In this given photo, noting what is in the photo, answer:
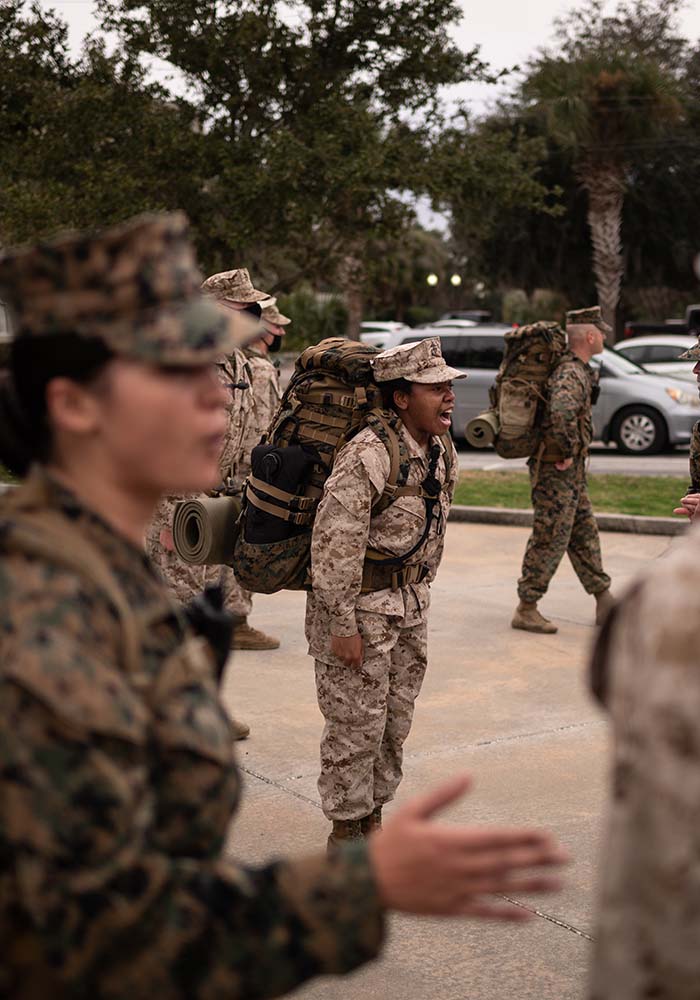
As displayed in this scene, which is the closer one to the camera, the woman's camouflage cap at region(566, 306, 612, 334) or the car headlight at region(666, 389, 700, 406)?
the woman's camouflage cap at region(566, 306, 612, 334)

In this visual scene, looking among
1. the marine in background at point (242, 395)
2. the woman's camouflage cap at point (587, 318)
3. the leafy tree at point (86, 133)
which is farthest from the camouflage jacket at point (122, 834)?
the leafy tree at point (86, 133)

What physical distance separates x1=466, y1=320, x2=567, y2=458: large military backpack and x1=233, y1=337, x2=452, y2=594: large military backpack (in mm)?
3674

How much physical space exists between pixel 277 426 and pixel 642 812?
3476 mm

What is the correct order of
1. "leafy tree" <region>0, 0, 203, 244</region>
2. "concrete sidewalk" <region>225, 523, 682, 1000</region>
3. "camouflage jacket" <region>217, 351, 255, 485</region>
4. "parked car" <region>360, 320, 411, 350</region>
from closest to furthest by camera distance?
"concrete sidewalk" <region>225, 523, 682, 1000</region>, "camouflage jacket" <region>217, 351, 255, 485</region>, "leafy tree" <region>0, 0, 203, 244</region>, "parked car" <region>360, 320, 411, 350</region>

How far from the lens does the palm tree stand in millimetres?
33531

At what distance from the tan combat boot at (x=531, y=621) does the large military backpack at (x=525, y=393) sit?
95 centimetres

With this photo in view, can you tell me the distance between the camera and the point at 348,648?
4551 mm

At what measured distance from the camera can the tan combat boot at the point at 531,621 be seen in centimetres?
838

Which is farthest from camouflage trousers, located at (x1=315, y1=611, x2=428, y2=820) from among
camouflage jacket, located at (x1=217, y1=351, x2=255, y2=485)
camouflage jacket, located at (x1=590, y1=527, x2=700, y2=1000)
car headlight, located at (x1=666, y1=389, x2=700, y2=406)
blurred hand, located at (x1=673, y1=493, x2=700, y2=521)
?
car headlight, located at (x1=666, y1=389, x2=700, y2=406)

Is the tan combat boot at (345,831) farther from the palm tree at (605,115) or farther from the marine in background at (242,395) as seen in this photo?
the palm tree at (605,115)

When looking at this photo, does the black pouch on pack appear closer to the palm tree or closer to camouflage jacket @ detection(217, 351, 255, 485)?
camouflage jacket @ detection(217, 351, 255, 485)

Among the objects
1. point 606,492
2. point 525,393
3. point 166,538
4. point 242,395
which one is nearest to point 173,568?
point 166,538

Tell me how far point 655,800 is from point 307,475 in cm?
334

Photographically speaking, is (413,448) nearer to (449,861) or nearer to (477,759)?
(477,759)
